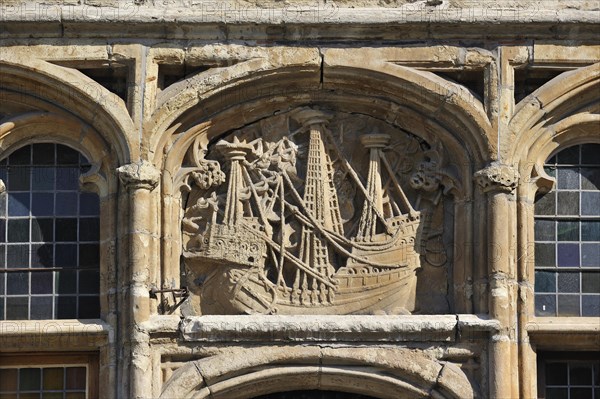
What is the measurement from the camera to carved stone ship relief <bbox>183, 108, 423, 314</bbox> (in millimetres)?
16359

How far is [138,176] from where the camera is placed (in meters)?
16.2

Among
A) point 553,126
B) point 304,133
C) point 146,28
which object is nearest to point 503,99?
point 553,126

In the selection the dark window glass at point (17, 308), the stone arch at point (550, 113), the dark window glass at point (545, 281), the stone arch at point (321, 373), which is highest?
the stone arch at point (550, 113)

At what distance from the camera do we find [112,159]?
1658 centimetres

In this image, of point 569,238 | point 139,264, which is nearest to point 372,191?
point 569,238

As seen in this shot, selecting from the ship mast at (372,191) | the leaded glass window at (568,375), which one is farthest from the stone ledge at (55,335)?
the leaded glass window at (568,375)

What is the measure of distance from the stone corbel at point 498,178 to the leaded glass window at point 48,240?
10.1 feet

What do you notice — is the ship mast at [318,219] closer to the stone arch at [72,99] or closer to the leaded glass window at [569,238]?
the stone arch at [72,99]

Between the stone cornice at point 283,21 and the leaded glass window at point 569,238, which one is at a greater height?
the stone cornice at point 283,21

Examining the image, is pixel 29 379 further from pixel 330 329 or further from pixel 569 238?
pixel 569 238

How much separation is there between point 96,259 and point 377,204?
2.28 metres

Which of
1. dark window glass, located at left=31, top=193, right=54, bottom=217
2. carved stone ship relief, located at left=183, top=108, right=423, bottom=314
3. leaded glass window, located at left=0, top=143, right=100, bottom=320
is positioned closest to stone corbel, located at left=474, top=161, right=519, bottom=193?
carved stone ship relief, located at left=183, top=108, right=423, bottom=314

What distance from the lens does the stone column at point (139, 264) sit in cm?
1600

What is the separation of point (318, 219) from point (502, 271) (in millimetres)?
1509
